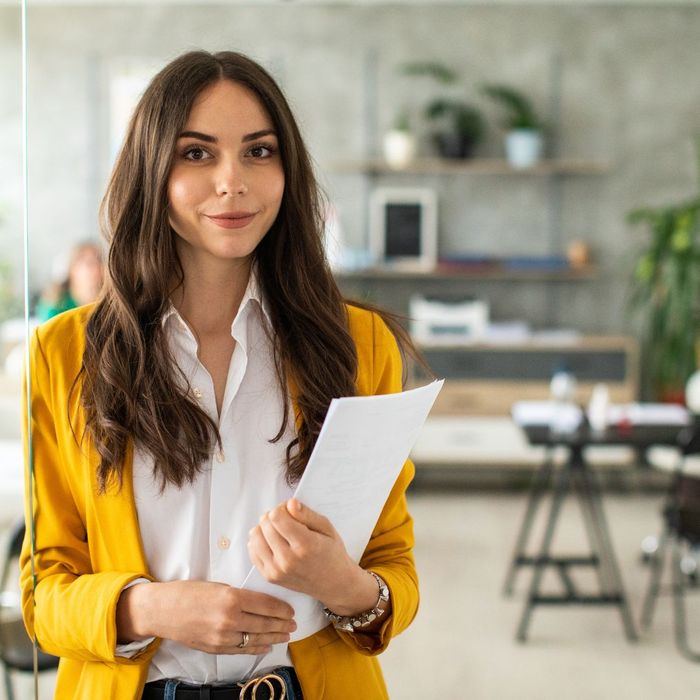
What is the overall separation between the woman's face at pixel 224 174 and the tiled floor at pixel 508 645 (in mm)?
2192

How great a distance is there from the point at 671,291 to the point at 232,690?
457 cm

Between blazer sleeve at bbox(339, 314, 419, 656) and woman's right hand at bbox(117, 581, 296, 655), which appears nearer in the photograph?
woman's right hand at bbox(117, 581, 296, 655)

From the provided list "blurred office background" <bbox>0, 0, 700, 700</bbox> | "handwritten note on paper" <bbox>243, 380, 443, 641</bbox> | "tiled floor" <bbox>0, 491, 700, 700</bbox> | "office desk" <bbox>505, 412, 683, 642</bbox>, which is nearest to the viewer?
"handwritten note on paper" <bbox>243, 380, 443, 641</bbox>

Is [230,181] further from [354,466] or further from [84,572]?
[84,572]

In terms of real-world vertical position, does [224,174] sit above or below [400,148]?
below

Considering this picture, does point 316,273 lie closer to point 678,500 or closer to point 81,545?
point 81,545

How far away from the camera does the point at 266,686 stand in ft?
3.62

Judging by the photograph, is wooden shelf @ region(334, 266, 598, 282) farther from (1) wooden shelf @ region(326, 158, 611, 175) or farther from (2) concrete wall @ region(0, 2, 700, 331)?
(1) wooden shelf @ region(326, 158, 611, 175)

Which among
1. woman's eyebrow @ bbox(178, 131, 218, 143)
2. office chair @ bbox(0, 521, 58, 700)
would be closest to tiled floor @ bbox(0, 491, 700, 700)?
office chair @ bbox(0, 521, 58, 700)

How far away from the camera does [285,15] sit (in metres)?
5.70

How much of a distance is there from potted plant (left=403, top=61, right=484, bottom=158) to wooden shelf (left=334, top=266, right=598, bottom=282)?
69cm

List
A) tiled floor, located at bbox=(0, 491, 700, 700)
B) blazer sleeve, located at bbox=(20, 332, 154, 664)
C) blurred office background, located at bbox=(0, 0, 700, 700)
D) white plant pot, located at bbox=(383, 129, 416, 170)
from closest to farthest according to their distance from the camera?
blazer sleeve, located at bbox=(20, 332, 154, 664) → tiled floor, located at bbox=(0, 491, 700, 700) → blurred office background, located at bbox=(0, 0, 700, 700) → white plant pot, located at bbox=(383, 129, 416, 170)

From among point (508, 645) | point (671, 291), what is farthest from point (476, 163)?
point (508, 645)

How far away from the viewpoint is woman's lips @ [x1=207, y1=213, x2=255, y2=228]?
1112 mm
